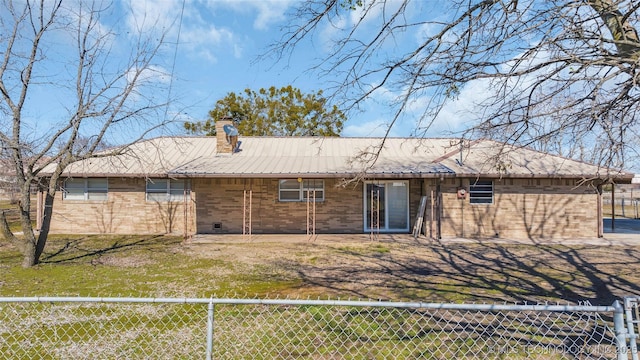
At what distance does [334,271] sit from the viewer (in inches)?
356

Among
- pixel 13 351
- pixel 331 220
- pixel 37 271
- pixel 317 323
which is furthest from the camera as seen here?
pixel 331 220

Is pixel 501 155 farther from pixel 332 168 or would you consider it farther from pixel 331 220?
pixel 331 220

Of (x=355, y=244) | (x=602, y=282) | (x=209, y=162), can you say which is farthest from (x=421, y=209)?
(x=209, y=162)

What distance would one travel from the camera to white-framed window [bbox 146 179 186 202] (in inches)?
629

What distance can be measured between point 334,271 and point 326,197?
6579 millimetres

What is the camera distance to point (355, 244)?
1298 centimetres

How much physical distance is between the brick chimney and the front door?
6644 millimetres

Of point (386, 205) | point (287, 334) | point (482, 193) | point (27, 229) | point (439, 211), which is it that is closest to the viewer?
point (287, 334)

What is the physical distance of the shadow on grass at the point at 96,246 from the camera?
35.2ft

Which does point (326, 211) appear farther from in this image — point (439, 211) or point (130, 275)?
point (130, 275)

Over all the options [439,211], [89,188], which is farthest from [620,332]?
[89,188]

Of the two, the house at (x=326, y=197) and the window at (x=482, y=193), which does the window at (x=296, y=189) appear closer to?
the house at (x=326, y=197)

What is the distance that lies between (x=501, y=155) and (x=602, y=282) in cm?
471

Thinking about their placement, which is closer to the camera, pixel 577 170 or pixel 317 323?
pixel 317 323
